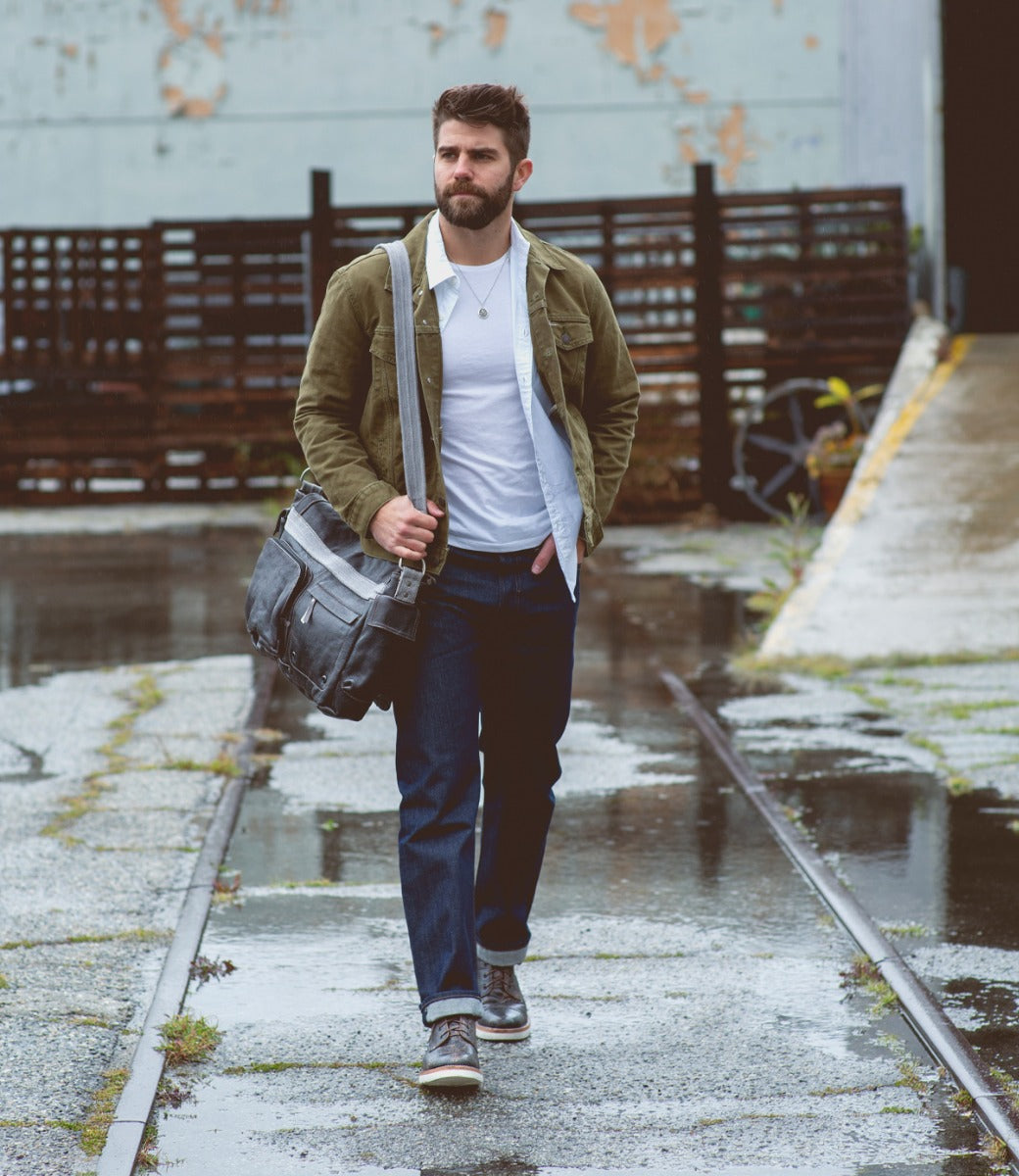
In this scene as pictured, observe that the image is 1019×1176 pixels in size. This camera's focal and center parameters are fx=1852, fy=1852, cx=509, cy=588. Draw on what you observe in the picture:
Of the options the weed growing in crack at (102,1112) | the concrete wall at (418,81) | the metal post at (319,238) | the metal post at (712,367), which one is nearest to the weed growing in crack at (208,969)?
the weed growing in crack at (102,1112)

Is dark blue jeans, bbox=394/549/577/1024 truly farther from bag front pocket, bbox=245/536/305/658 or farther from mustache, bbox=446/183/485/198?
mustache, bbox=446/183/485/198

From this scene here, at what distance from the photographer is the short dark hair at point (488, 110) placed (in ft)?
11.7

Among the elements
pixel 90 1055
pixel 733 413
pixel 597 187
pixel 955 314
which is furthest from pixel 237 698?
pixel 597 187

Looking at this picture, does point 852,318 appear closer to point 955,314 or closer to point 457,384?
point 955,314

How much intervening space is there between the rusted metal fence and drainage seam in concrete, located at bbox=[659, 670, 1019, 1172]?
8.20 metres

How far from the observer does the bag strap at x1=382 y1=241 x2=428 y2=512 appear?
3545mm

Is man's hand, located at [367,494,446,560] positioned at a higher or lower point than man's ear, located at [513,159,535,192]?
→ lower

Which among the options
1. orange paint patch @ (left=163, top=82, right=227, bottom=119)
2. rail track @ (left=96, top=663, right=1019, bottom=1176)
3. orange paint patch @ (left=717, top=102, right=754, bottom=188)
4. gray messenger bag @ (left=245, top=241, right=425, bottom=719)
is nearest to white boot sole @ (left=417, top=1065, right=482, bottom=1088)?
rail track @ (left=96, top=663, right=1019, bottom=1176)

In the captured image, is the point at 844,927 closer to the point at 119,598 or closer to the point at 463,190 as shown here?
the point at 463,190

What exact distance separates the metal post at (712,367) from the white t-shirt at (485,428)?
1040 centimetres

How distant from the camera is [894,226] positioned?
A: 45.7ft

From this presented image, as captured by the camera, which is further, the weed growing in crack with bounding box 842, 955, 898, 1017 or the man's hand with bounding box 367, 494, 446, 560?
the weed growing in crack with bounding box 842, 955, 898, 1017

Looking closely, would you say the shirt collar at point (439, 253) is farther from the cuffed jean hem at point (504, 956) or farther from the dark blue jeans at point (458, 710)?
the cuffed jean hem at point (504, 956)

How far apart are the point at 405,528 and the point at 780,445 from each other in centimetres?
1037
